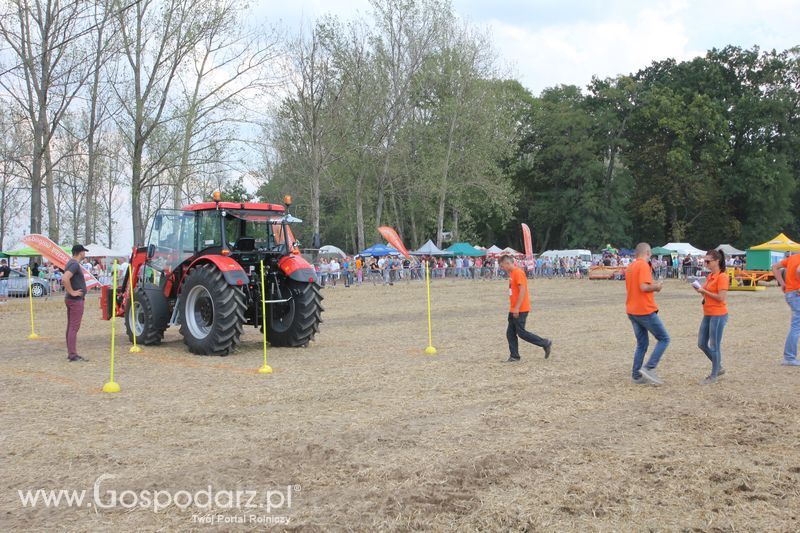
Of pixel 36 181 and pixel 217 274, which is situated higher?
pixel 36 181

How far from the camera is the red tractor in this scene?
11258 mm

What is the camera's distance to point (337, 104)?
39750 mm

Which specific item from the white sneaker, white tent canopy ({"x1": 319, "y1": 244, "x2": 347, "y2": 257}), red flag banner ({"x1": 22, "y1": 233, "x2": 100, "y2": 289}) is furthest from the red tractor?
white tent canopy ({"x1": 319, "y1": 244, "x2": 347, "y2": 257})

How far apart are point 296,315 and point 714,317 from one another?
21.4 feet

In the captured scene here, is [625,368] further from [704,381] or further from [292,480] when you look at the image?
[292,480]

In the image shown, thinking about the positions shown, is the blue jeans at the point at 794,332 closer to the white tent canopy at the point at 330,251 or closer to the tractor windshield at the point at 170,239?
the tractor windshield at the point at 170,239

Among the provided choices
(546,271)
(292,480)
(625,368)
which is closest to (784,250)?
(546,271)

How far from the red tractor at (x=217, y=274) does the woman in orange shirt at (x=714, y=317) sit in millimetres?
6122

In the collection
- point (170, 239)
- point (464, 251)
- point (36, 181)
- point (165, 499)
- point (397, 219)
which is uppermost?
point (397, 219)

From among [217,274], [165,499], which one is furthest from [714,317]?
[217,274]

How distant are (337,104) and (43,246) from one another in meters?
25.9

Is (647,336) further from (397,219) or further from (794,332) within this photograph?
(397,219)

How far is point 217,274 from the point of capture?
35.6 feet

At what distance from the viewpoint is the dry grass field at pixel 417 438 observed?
A: 434 centimetres
